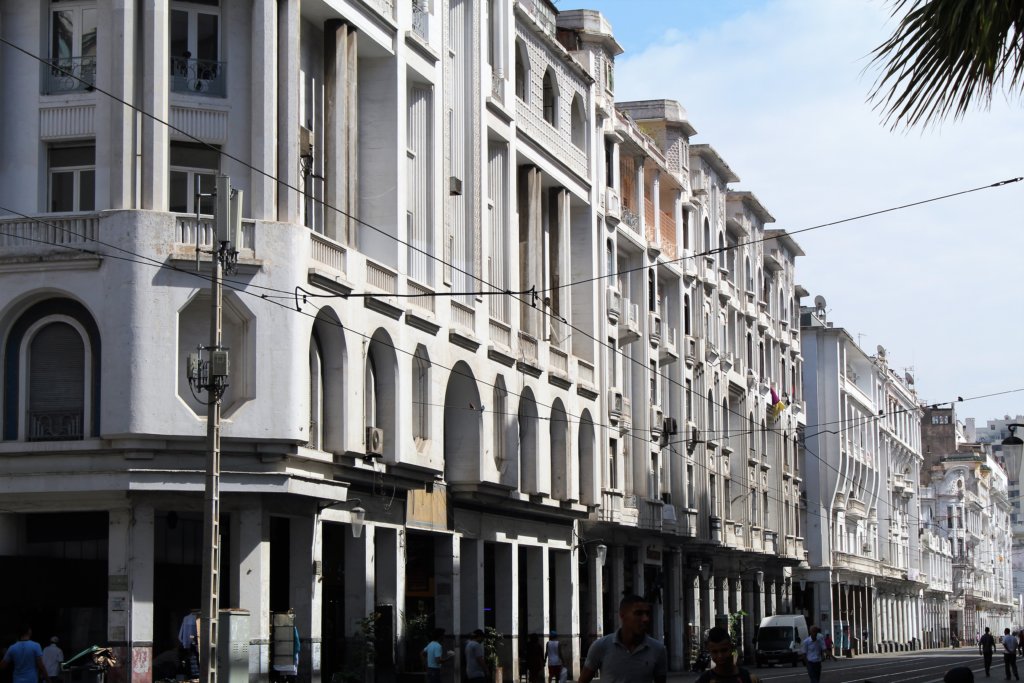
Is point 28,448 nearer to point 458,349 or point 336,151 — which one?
point 336,151

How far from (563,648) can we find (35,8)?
940 inches

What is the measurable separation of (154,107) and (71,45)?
7.80 feet

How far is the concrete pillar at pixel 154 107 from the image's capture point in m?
27.3

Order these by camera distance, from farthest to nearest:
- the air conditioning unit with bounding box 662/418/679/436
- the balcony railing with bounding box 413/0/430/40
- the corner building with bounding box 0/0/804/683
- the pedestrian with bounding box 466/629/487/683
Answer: the air conditioning unit with bounding box 662/418/679/436 → the balcony railing with bounding box 413/0/430/40 → the pedestrian with bounding box 466/629/487/683 → the corner building with bounding box 0/0/804/683

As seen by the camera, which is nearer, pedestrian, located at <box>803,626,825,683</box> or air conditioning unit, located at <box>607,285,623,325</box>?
pedestrian, located at <box>803,626,825,683</box>

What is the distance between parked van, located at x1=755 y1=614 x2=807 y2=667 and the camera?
212 feet

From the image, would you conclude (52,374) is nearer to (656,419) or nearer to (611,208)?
(611,208)

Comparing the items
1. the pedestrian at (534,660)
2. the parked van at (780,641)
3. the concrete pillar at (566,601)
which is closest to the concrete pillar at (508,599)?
the pedestrian at (534,660)

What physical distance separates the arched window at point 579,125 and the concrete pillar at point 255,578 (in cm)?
2346

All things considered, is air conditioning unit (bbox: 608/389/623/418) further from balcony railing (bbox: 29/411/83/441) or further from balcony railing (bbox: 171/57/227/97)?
balcony railing (bbox: 29/411/83/441)

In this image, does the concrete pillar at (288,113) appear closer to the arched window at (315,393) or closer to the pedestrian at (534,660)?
the arched window at (315,393)

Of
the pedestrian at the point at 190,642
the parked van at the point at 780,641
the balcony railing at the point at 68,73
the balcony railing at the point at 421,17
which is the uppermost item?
the balcony railing at the point at 421,17

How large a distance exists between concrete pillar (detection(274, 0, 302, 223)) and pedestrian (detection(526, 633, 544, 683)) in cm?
1749

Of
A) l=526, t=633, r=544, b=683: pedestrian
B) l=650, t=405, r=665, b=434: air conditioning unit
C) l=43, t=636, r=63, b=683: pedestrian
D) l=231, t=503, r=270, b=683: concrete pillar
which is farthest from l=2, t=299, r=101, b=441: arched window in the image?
l=650, t=405, r=665, b=434: air conditioning unit
